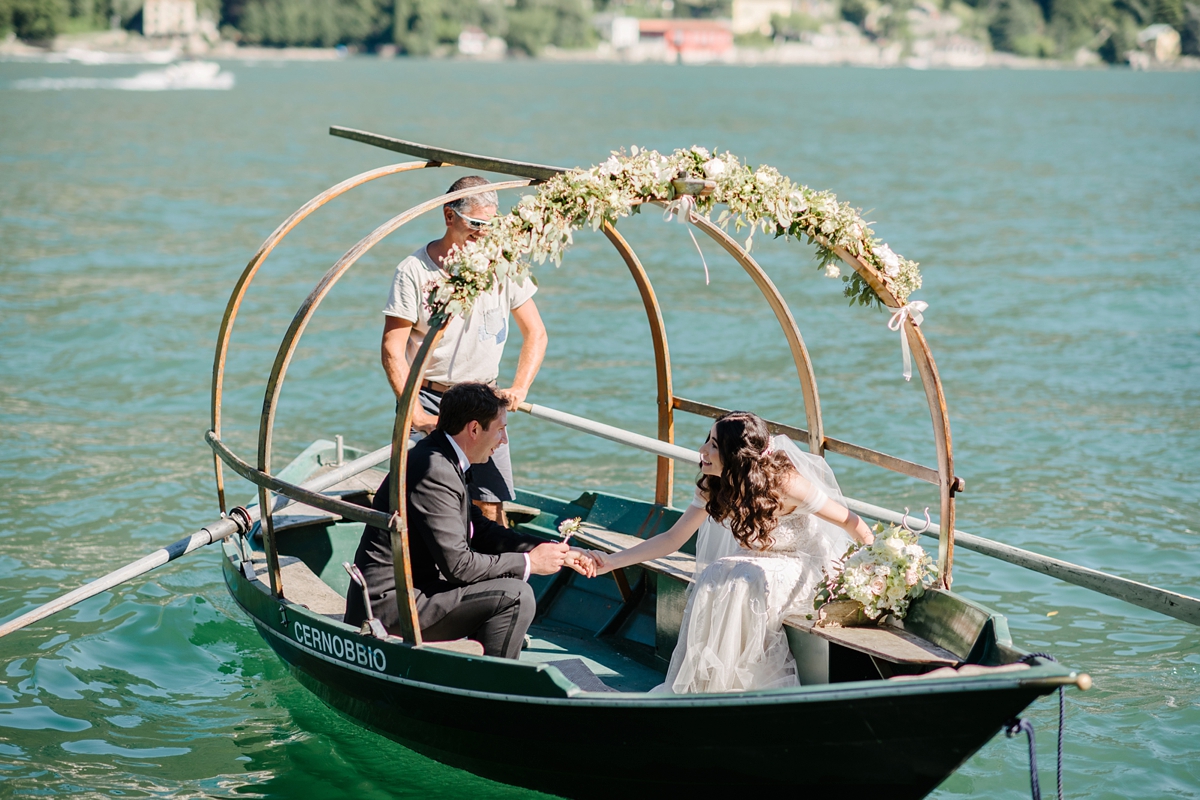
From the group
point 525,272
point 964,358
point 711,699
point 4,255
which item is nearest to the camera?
point 711,699

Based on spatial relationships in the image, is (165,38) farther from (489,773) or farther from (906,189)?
(489,773)

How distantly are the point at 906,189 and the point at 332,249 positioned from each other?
16845mm

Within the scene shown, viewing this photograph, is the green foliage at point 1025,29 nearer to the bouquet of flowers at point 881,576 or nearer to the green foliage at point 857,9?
Answer: the green foliage at point 857,9

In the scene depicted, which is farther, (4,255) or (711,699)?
(4,255)

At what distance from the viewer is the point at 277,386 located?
20.3ft

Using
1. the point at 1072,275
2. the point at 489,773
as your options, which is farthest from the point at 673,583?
the point at 1072,275

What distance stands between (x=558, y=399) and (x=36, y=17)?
112625 millimetres

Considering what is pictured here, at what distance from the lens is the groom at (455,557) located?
565 cm

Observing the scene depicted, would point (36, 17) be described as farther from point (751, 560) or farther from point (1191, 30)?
point (751, 560)

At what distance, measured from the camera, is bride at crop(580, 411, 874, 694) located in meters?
5.42

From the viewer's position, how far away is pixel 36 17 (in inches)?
4304

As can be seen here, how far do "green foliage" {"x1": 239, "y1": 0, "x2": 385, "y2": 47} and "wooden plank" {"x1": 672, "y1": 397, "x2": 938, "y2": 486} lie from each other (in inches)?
5357

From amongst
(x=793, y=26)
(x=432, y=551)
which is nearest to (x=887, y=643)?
(x=432, y=551)

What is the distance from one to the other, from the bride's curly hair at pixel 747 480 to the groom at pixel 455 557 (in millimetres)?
933
